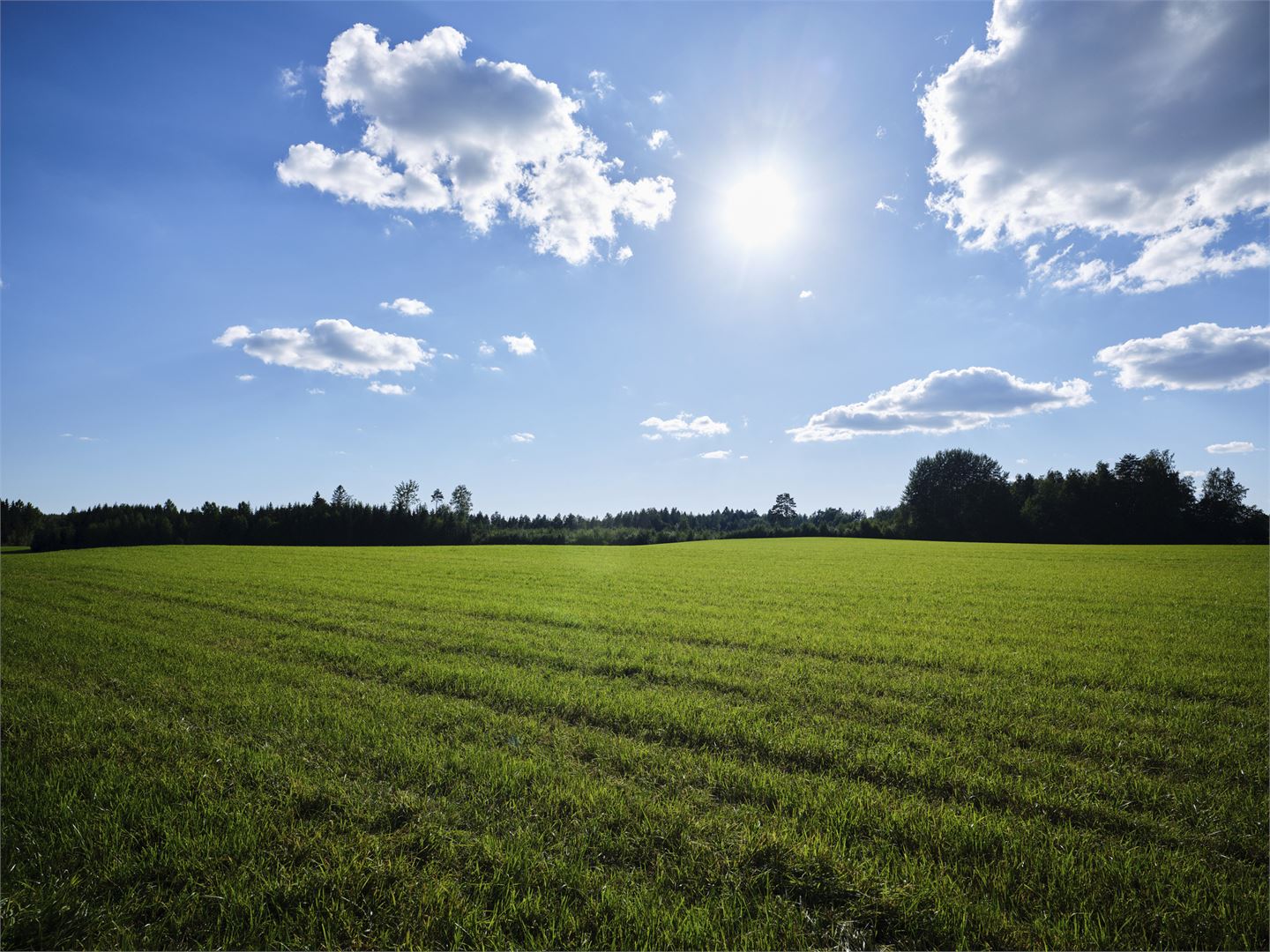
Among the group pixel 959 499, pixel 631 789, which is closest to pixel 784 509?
pixel 959 499

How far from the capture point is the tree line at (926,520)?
74.2 m

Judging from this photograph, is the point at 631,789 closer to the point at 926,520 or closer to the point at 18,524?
the point at 926,520

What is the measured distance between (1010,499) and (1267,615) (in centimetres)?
8425

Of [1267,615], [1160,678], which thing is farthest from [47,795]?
[1267,615]

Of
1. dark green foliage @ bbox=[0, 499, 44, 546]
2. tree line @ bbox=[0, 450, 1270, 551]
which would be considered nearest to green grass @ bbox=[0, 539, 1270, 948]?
tree line @ bbox=[0, 450, 1270, 551]

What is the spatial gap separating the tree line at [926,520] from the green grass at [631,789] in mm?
70145

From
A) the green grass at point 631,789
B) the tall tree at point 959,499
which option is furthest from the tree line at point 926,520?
the green grass at point 631,789

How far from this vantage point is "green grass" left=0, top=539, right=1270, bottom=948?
3.55m

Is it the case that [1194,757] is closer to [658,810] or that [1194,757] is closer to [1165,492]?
[658,810]

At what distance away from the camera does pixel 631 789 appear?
16.7 feet

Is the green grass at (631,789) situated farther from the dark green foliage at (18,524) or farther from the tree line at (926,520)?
the dark green foliage at (18,524)

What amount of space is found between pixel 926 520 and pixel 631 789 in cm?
10075

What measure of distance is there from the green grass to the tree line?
70.1m

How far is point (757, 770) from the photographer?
5480mm
